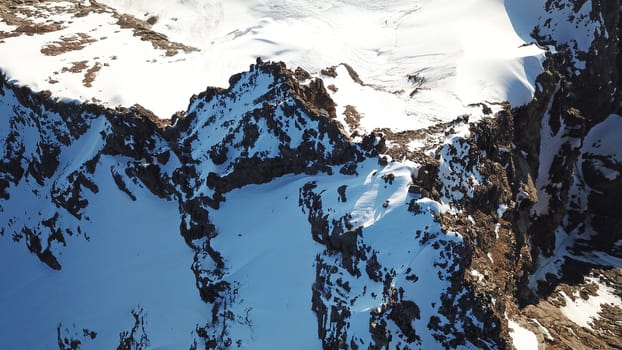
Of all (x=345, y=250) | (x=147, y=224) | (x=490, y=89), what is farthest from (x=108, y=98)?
(x=490, y=89)

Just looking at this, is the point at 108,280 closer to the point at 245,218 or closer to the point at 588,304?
the point at 245,218

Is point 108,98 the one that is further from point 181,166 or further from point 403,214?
point 403,214

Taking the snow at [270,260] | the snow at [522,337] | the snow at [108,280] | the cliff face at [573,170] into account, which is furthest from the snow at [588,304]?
the snow at [108,280]

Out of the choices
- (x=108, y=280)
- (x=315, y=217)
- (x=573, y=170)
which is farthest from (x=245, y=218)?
(x=573, y=170)

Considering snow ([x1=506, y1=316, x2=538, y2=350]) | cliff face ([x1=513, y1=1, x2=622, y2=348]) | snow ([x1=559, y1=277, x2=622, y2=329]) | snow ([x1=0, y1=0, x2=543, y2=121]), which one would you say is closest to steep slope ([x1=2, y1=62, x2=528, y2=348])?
snow ([x1=506, y1=316, x2=538, y2=350])

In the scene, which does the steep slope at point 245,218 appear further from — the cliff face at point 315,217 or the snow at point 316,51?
the snow at point 316,51

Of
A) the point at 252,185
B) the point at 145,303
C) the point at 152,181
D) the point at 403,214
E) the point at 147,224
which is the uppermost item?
the point at 403,214

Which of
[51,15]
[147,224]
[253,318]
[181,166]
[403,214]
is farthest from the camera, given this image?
[51,15]

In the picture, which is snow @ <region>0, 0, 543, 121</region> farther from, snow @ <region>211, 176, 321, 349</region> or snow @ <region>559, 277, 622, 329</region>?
snow @ <region>559, 277, 622, 329</region>
